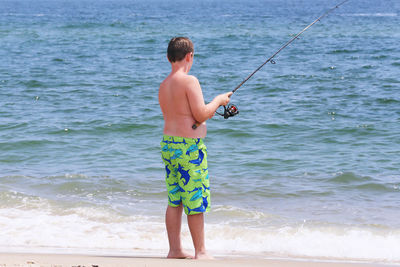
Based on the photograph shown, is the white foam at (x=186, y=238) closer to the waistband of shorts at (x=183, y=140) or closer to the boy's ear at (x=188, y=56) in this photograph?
the waistband of shorts at (x=183, y=140)

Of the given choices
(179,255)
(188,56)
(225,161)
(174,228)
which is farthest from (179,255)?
(225,161)

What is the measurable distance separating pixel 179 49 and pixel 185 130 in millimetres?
514

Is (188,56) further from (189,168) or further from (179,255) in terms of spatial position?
(179,255)

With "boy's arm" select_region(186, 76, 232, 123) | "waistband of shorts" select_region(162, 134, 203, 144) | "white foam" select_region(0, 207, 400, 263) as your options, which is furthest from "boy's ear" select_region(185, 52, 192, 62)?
"white foam" select_region(0, 207, 400, 263)

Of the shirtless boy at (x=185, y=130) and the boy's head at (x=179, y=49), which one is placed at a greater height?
the boy's head at (x=179, y=49)

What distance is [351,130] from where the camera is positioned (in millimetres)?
9844

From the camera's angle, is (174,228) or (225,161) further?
(225,161)

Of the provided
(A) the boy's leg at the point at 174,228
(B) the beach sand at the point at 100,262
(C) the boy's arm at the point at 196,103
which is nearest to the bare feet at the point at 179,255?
(A) the boy's leg at the point at 174,228

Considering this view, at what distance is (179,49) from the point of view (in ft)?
12.7

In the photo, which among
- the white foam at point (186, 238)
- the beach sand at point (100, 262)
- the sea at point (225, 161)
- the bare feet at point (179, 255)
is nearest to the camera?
the beach sand at point (100, 262)

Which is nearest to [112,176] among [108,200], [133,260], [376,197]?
[108,200]

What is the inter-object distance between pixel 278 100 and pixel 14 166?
6.25 m

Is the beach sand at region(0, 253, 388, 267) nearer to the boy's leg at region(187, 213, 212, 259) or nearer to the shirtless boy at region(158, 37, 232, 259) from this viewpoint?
the boy's leg at region(187, 213, 212, 259)

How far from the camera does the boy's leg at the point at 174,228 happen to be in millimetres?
4062
